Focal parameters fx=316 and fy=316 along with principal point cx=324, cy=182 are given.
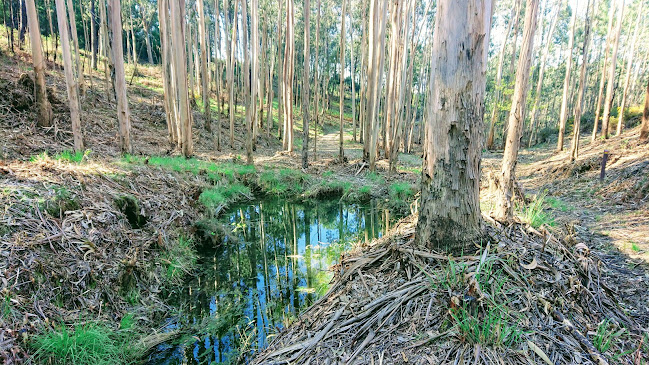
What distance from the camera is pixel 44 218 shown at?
3.65 m

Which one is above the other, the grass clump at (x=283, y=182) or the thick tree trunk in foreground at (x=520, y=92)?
the thick tree trunk in foreground at (x=520, y=92)

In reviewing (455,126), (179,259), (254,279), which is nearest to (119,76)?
(179,259)

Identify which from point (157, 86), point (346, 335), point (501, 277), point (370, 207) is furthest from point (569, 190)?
point (157, 86)

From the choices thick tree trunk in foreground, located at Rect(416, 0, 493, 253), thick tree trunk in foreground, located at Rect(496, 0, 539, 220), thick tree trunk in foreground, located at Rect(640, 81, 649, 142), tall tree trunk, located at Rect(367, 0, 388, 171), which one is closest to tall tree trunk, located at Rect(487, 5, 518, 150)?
thick tree trunk in foreground, located at Rect(640, 81, 649, 142)

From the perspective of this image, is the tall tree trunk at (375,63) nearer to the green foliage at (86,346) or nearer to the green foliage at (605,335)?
the green foliage at (605,335)

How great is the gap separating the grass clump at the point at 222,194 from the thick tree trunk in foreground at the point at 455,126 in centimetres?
579

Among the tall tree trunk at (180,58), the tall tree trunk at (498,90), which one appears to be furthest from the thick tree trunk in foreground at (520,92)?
the tall tree trunk at (498,90)

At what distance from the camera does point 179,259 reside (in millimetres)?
4949

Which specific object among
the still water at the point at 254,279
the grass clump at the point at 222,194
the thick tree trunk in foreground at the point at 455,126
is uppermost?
the thick tree trunk in foreground at the point at 455,126

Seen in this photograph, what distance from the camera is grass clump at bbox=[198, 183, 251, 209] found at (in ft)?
25.4

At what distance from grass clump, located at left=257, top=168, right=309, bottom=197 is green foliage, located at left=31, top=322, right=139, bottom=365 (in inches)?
293

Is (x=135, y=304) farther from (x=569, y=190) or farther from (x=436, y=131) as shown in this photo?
(x=569, y=190)

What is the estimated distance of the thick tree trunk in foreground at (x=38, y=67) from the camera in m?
5.71

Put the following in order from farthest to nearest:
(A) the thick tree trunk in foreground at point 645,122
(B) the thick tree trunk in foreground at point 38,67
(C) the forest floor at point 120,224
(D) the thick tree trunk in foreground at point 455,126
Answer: (A) the thick tree trunk in foreground at point 645,122
(B) the thick tree trunk in foreground at point 38,67
(C) the forest floor at point 120,224
(D) the thick tree trunk in foreground at point 455,126
